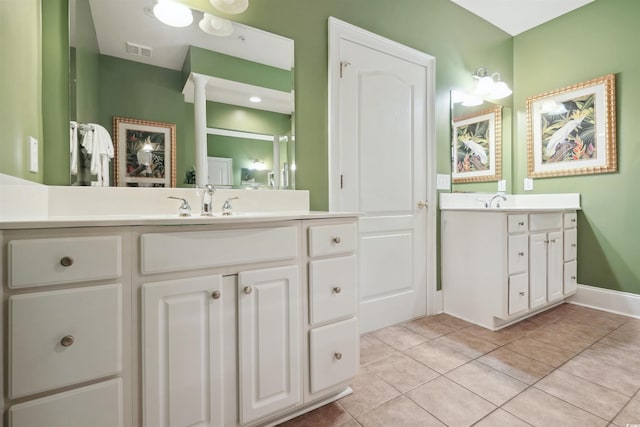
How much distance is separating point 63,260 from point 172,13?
130 cm

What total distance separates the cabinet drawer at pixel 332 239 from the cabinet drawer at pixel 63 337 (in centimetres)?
67

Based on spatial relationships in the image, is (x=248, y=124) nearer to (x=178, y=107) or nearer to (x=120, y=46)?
(x=178, y=107)

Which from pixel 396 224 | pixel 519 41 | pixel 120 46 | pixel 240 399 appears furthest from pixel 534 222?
pixel 120 46

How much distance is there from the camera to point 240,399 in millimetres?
1029

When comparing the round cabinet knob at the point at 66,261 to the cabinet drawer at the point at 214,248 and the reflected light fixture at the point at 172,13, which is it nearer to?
the cabinet drawer at the point at 214,248

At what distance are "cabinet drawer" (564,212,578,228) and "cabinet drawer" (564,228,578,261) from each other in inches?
1.7

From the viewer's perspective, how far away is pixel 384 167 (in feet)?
6.99

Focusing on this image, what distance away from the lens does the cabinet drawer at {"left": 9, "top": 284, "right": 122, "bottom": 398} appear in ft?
2.39

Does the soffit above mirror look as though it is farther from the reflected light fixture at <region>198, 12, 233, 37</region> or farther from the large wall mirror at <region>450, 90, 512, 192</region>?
the large wall mirror at <region>450, 90, 512, 192</region>

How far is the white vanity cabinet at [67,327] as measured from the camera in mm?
726

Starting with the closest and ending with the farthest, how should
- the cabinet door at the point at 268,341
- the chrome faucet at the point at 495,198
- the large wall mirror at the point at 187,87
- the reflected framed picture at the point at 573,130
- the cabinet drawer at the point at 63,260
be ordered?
the cabinet drawer at the point at 63,260, the cabinet door at the point at 268,341, the large wall mirror at the point at 187,87, the reflected framed picture at the point at 573,130, the chrome faucet at the point at 495,198

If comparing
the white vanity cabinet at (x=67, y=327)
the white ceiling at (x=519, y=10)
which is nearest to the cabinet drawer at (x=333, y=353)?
the white vanity cabinet at (x=67, y=327)

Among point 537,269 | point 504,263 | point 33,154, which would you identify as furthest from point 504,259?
point 33,154

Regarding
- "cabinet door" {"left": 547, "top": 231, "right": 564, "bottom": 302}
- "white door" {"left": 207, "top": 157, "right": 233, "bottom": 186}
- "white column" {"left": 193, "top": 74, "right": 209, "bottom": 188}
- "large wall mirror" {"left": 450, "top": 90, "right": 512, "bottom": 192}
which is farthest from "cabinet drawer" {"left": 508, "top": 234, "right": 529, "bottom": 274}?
"white column" {"left": 193, "top": 74, "right": 209, "bottom": 188}
